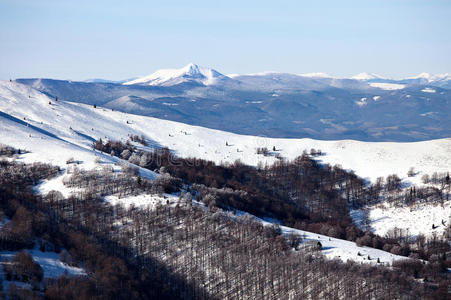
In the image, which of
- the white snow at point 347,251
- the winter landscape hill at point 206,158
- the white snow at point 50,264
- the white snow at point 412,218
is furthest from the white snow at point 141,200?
the white snow at point 412,218

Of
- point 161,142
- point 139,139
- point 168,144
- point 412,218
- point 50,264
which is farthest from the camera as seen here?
point 161,142

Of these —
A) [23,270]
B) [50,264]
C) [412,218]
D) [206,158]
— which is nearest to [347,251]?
[412,218]

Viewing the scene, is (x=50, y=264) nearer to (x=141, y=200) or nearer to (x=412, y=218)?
(x=141, y=200)

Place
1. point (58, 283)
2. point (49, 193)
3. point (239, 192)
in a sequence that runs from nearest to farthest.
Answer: point (58, 283), point (49, 193), point (239, 192)

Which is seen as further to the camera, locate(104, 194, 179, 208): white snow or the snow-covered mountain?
the snow-covered mountain

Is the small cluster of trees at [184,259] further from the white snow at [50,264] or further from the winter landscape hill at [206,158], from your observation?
the winter landscape hill at [206,158]

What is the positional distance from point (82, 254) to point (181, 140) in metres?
102

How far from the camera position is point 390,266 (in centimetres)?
6819

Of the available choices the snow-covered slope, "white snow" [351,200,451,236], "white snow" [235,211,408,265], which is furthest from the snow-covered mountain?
"white snow" [235,211,408,265]

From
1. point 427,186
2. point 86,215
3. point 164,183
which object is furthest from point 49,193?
point 427,186

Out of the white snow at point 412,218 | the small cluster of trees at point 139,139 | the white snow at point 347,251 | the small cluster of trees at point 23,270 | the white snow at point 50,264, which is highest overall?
the small cluster of trees at point 139,139

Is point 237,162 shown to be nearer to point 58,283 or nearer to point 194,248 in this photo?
point 194,248

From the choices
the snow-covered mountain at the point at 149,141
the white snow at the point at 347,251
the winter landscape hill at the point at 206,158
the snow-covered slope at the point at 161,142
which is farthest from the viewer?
the snow-covered slope at the point at 161,142

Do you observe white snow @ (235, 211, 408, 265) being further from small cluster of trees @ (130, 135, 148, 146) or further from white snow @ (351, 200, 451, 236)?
small cluster of trees @ (130, 135, 148, 146)
